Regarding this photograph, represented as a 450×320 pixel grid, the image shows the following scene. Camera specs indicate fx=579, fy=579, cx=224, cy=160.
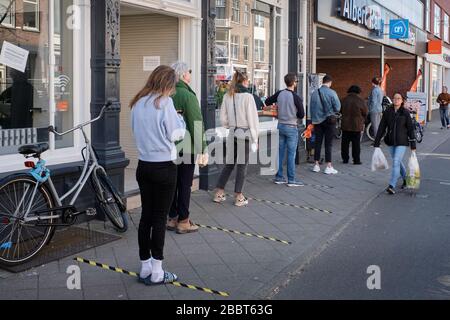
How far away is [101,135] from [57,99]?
2.16 ft

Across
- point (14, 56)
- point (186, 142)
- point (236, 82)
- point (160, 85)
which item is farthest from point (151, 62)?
point (160, 85)

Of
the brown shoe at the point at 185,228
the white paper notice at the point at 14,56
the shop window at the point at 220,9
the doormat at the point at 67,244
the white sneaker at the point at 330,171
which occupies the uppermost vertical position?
the shop window at the point at 220,9

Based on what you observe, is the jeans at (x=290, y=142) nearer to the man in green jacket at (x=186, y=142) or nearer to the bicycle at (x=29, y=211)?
the man in green jacket at (x=186, y=142)

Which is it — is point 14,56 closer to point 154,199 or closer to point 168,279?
point 154,199

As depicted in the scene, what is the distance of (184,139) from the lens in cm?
627

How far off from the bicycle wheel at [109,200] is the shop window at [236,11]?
5.28 metres

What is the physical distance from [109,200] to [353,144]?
25.5 feet

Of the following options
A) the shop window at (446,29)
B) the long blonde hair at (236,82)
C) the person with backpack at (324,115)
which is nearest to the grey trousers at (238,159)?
the long blonde hair at (236,82)

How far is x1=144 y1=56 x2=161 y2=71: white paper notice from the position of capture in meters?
9.27

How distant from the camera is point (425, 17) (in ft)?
101

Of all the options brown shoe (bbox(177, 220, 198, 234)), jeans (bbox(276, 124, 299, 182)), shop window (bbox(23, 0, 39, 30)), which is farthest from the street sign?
shop window (bbox(23, 0, 39, 30))

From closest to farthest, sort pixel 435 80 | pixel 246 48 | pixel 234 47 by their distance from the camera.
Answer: pixel 234 47 → pixel 246 48 → pixel 435 80

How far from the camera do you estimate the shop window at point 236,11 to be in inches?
418

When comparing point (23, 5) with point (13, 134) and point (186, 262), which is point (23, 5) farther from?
point (186, 262)
